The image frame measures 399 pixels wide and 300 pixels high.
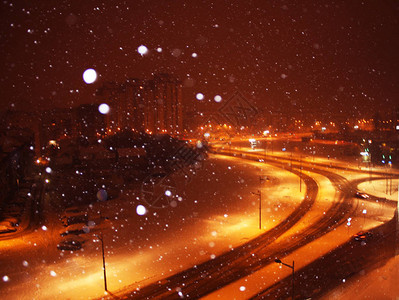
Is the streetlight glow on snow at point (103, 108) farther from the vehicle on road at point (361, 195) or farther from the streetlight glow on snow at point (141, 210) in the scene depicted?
the vehicle on road at point (361, 195)

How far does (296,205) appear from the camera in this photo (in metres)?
11.3

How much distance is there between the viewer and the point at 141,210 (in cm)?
1153

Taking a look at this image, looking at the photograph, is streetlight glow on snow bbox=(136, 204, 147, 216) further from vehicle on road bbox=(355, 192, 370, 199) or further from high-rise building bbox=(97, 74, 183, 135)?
high-rise building bbox=(97, 74, 183, 135)

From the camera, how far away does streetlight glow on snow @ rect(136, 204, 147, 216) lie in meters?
11.1

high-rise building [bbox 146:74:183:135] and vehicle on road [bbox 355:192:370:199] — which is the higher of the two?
high-rise building [bbox 146:74:183:135]

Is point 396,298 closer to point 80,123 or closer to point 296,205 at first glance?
point 296,205

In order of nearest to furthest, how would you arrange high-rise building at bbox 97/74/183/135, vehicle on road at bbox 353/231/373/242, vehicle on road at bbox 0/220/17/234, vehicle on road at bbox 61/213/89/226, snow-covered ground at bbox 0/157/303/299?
1. snow-covered ground at bbox 0/157/303/299
2. vehicle on road at bbox 353/231/373/242
3. vehicle on road at bbox 0/220/17/234
4. vehicle on road at bbox 61/213/89/226
5. high-rise building at bbox 97/74/183/135

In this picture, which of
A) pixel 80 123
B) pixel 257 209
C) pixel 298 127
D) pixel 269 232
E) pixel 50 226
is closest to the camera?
pixel 269 232

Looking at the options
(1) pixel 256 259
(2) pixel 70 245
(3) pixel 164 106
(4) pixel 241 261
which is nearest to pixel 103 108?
(3) pixel 164 106

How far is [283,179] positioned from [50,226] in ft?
38.1

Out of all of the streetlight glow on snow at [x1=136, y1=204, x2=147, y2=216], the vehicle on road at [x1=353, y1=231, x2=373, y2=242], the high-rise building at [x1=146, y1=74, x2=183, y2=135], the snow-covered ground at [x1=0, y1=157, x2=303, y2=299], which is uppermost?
the high-rise building at [x1=146, y1=74, x2=183, y2=135]

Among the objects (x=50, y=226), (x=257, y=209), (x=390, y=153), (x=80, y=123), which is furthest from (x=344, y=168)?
(x=80, y=123)

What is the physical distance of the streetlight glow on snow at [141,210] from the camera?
36.6 ft

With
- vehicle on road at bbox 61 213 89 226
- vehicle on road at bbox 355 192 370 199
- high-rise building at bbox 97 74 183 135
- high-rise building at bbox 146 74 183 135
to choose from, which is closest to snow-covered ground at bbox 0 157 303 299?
vehicle on road at bbox 61 213 89 226
